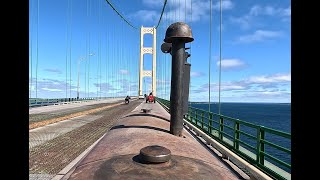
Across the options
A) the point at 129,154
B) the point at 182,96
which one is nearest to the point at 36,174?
the point at 182,96

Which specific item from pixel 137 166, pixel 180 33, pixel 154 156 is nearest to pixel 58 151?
pixel 180 33

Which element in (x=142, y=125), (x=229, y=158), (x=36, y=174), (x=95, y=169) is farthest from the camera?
(x=229, y=158)

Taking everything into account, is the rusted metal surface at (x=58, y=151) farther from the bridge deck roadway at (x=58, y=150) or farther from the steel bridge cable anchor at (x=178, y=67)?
the steel bridge cable anchor at (x=178, y=67)

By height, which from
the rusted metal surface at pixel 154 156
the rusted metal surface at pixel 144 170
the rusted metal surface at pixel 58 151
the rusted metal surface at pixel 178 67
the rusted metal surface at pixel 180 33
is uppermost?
the rusted metal surface at pixel 180 33

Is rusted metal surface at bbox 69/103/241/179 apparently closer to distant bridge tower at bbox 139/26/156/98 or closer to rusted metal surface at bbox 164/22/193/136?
rusted metal surface at bbox 164/22/193/136

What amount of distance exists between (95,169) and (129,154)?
0.70 m

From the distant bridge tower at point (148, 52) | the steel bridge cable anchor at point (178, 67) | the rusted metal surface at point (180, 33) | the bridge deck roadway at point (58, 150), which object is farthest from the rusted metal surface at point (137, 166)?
the distant bridge tower at point (148, 52)

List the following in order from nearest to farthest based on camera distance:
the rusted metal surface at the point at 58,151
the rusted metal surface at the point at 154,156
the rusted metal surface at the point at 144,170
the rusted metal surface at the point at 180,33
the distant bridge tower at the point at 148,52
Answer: the rusted metal surface at the point at 144,170, the rusted metal surface at the point at 154,156, the rusted metal surface at the point at 180,33, the rusted metal surface at the point at 58,151, the distant bridge tower at the point at 148,52

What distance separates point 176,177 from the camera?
3.61 m

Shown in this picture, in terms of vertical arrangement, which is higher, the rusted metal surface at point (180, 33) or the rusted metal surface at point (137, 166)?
the rusted metal surface at point (180, 33)

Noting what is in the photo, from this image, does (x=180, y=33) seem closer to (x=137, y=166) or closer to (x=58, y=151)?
(x=137, y=166)

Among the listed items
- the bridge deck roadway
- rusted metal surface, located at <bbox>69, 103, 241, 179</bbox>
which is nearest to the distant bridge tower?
the bridge deck roadway

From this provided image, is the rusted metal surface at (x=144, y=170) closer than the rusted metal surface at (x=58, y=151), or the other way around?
the rusted metal surface at (x=144, y=170)
